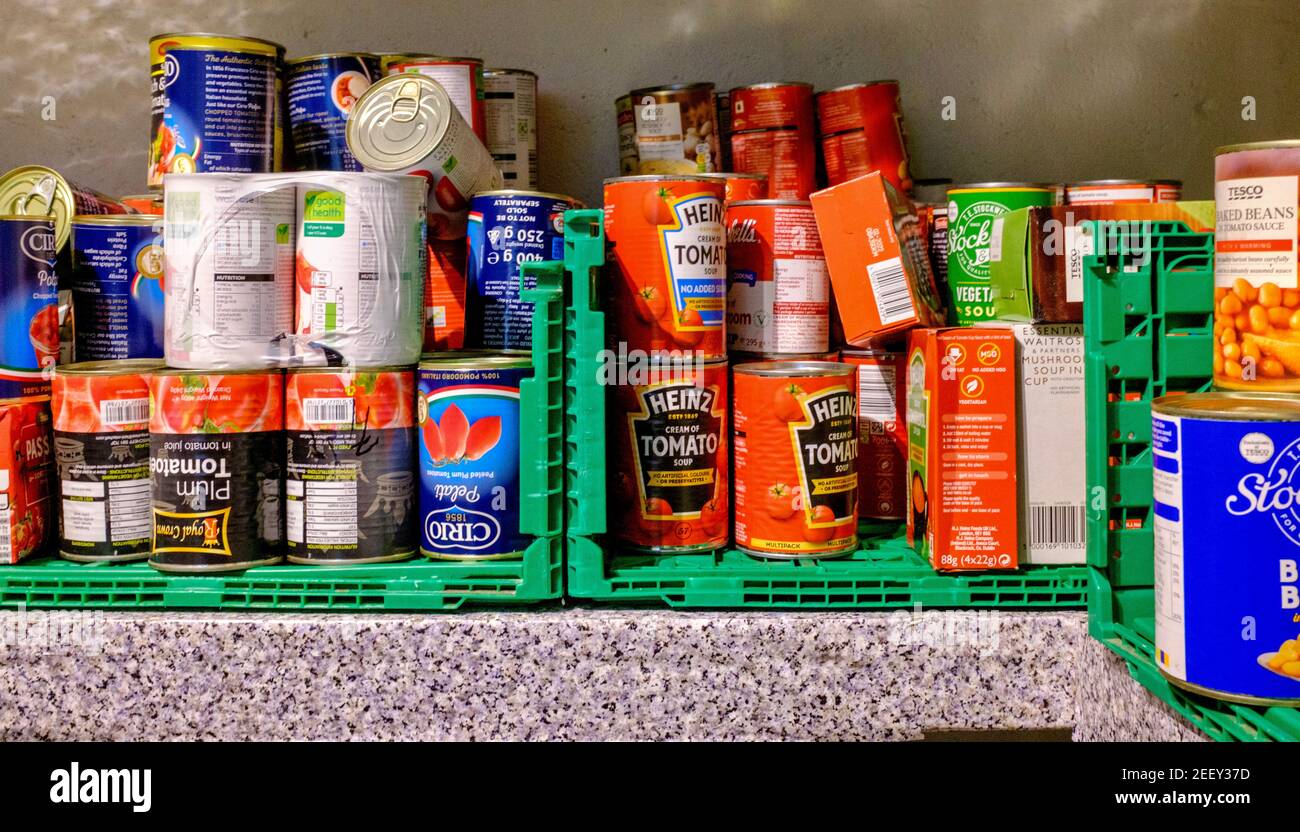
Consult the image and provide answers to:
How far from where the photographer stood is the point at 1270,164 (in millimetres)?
1009

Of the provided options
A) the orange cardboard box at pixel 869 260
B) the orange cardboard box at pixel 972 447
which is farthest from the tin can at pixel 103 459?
the orange cardboard box at pixel 972 447

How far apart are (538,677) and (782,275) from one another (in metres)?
0.66

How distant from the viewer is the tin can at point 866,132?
6.42 ft

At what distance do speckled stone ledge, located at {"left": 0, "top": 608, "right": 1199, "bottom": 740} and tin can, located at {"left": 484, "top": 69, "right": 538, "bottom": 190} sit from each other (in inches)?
34.3

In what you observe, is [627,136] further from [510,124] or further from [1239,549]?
[1239,549]

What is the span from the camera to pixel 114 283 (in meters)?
1.62

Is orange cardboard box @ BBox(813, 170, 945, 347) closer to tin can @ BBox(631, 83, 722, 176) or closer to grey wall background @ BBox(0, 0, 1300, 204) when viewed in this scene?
tin can @ BBox(631, 83, 722, 176)

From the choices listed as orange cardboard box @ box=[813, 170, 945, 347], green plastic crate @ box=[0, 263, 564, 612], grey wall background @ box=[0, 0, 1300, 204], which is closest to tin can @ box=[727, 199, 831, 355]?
orange cardboard box @ box=[813, 170, 945, 347]

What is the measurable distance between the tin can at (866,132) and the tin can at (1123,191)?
0.36m

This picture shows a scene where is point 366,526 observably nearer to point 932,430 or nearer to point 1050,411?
point 932,430

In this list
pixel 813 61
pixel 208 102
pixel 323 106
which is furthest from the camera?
pixel 813 61

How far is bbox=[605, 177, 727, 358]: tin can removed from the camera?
1.51 metres

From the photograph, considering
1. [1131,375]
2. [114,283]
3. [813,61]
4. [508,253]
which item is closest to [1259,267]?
[1131,375]

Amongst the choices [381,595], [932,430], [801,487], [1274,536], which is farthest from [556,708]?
[1274,536]
